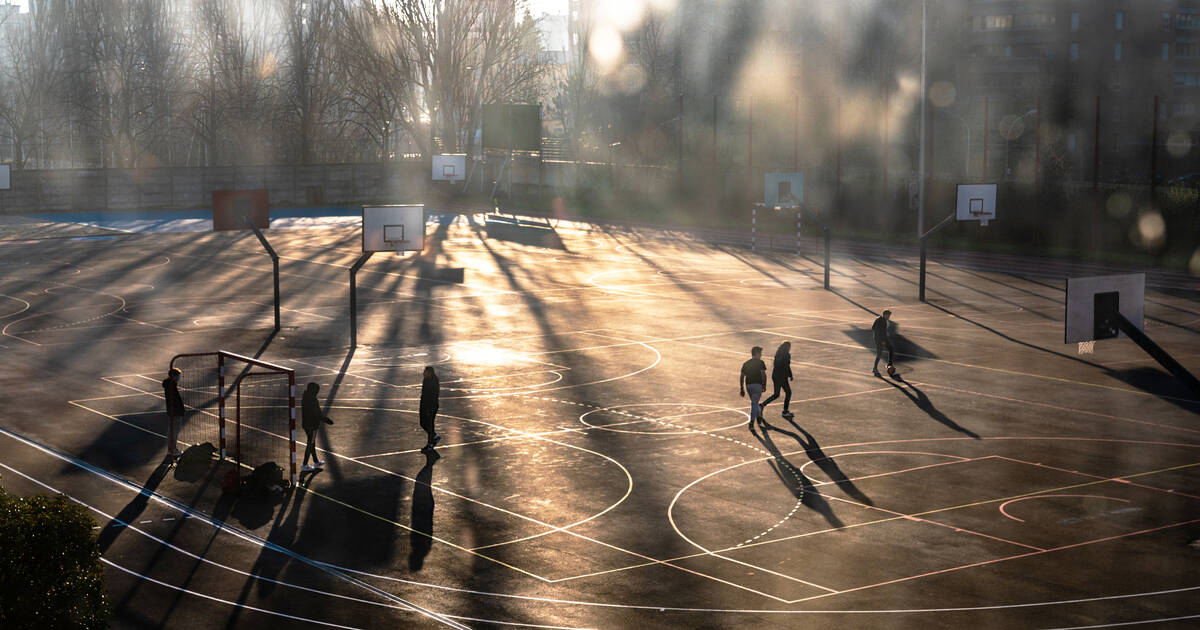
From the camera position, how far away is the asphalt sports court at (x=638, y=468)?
15812 mm

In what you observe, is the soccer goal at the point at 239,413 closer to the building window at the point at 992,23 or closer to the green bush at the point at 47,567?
the green bush at the point at 47,567

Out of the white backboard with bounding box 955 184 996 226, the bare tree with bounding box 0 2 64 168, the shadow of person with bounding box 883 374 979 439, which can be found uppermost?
the bare tree with bounding box 0 2 64 168

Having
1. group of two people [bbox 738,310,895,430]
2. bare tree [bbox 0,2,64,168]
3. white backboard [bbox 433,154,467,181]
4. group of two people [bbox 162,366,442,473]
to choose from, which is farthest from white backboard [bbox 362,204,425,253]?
bare tree [bbox 0,2,64,168]

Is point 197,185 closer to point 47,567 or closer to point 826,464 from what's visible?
point 826,464

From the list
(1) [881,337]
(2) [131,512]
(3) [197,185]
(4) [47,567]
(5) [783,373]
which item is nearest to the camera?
(4) [47,567]

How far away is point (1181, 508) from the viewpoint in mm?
19297

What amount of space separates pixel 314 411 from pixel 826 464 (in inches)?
375

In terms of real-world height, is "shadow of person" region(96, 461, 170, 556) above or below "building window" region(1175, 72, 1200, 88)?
below

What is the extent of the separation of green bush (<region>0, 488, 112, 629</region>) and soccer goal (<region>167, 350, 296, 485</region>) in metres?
8.86

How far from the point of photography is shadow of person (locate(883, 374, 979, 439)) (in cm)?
2458

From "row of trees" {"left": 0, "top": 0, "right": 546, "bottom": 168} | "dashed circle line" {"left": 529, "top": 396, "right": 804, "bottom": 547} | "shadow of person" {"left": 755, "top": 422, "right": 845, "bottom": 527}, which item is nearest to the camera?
"dashed circle line" {"left": 529, "top": 396, "right": 804, "bottom": 547}

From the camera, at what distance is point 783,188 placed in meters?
60.3

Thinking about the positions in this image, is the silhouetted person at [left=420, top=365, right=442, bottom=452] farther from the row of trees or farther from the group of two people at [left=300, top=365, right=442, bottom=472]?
Result: the row of trees

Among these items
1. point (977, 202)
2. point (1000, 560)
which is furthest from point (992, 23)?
point (1000, 560)
